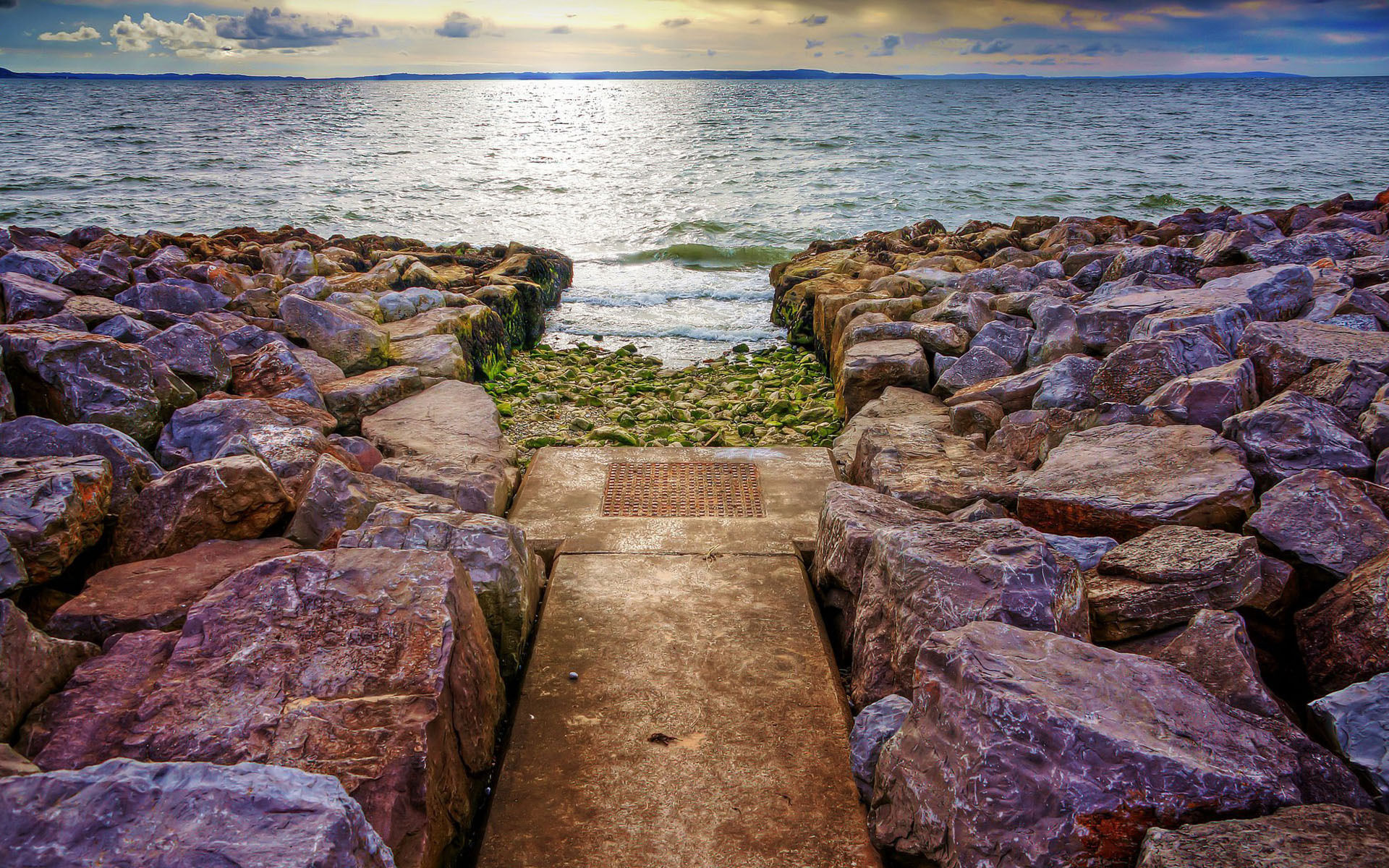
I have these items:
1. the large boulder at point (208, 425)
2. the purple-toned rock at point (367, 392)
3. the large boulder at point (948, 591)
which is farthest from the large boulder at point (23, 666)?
the purple-toned rock at point (367, 392)

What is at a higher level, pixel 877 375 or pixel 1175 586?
pixel 1175 586

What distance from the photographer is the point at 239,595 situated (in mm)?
2244

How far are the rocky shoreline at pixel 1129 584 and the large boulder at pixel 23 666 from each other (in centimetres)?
215

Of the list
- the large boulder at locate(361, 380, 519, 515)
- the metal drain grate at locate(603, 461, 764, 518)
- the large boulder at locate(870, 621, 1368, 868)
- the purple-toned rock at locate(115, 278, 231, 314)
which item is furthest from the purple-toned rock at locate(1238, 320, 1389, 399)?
the purple-toned rock at locate(115, 278, 231, 314)

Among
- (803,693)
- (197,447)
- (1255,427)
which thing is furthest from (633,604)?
(1255,427)

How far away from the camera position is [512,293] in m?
7.98

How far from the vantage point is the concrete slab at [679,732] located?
2086 millimetres

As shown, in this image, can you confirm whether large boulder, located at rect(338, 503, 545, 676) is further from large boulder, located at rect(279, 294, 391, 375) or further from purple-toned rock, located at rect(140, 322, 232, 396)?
large boulder, located at rect(279, 294, 391, 375)

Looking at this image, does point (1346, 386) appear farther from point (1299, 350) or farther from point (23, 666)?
point (23, 666)

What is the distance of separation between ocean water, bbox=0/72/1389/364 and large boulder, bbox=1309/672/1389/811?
623cm

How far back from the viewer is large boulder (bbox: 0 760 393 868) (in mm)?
1278

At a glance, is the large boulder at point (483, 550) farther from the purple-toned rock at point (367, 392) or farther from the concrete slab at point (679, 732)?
the purple-toned rock at point (367, 392)

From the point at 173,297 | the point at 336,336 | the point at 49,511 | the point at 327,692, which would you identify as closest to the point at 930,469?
the point at 327,692

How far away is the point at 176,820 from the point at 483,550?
58.5 inches
